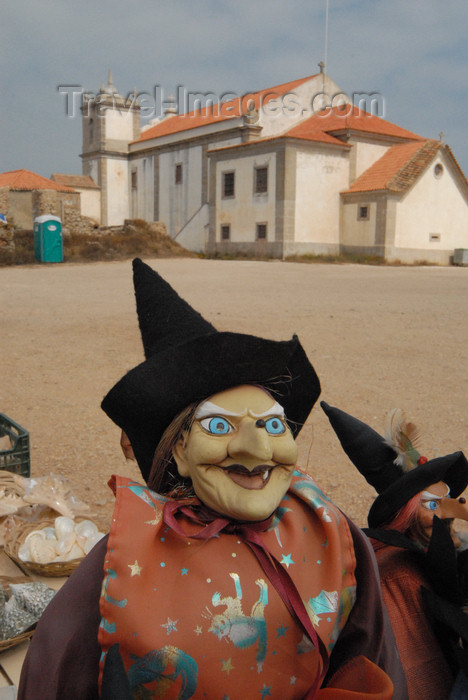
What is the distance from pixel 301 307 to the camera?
35.3ft

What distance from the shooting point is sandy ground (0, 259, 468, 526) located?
447 cm

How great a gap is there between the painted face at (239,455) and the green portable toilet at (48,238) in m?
21.6

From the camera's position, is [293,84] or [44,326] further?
[293,84]

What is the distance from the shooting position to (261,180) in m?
28.4

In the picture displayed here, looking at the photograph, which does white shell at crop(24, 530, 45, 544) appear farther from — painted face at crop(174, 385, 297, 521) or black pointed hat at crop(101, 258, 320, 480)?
painted face at crop(174, 385, 297, 521)

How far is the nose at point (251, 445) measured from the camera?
1.45 m

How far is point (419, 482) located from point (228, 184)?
29.8 metres

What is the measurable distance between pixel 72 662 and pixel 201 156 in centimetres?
3382

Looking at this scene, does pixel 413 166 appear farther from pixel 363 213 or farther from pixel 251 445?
pixel 251 445

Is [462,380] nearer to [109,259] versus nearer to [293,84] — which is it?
[109,259]

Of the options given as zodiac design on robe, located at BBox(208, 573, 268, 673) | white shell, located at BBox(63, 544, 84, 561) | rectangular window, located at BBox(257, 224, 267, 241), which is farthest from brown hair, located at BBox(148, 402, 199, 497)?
rectangular window, located at BBox(257, 224, 267, 241)

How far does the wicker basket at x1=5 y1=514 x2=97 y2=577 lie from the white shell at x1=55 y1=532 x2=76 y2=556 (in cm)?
5

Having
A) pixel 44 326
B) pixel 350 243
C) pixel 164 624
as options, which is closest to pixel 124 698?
pixel 164 624

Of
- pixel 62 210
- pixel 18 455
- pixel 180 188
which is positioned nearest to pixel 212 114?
pixel 180 188
